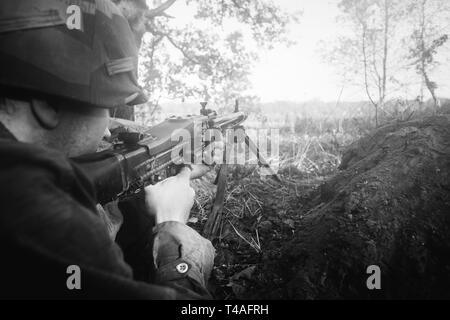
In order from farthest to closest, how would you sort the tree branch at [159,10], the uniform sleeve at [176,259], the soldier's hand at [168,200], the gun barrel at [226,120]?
the tree branch at [159,10]
the gun barrel at [226,120]
the soldier's hand at [168,200]
the uniform sleeve at [176,259]

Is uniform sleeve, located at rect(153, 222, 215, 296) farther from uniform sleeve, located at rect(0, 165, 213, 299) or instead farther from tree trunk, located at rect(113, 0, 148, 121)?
tree trunk, located at rect(113, 0, 148, 121)

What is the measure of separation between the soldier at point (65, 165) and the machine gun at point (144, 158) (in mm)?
130

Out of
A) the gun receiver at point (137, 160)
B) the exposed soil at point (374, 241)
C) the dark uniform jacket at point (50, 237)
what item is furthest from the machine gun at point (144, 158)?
the exposed soil at point (374, 241)

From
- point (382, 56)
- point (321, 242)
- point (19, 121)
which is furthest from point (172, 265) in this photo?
point (382, 56)

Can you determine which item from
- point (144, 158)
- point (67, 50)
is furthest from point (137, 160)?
point (67, 50)

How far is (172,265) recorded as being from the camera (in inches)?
61.0

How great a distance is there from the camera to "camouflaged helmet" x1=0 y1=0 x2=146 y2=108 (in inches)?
42.6

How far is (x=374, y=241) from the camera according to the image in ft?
4.88

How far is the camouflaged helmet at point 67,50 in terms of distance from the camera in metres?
1.08

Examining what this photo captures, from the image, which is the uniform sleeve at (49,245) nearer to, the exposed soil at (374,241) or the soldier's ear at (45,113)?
the soldier's ear at (45,113)

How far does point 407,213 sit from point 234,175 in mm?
3231

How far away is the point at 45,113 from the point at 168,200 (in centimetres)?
107

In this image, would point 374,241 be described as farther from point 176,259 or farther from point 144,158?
point 144,158

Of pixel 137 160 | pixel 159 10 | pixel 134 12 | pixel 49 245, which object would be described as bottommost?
pixel 49 245
